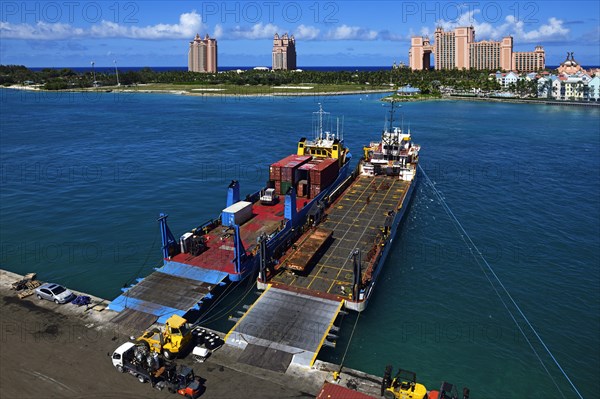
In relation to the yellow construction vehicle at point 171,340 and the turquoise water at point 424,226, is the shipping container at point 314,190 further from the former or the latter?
the yellow construction vehicle at point 171,340

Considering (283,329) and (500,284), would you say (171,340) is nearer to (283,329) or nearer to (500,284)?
(283,329)

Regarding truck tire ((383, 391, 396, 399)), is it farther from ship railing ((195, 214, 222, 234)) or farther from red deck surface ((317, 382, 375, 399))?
ship railing ((195, 214, 222, 234))

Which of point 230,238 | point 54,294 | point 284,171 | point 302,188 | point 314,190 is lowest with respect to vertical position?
point 54,294

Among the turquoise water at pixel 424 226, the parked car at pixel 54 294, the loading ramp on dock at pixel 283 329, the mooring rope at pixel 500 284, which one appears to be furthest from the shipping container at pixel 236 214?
the mooring rope at pixel 500 284

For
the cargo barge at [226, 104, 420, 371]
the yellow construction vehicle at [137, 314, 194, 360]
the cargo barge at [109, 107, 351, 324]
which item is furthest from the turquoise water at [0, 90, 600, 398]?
the yellow construction vehicle at [137, 314, 194, 360]

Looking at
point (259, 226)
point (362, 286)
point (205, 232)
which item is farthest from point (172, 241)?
point (362, 286)

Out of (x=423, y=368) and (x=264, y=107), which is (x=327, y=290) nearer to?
(x=423, y=368)

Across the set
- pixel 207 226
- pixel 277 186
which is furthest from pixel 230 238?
pixel 277 186
